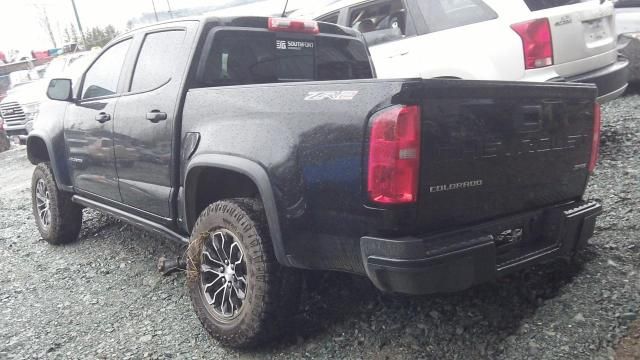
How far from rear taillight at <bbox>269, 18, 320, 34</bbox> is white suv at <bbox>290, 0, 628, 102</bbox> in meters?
1.70

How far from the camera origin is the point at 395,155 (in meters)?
2.09

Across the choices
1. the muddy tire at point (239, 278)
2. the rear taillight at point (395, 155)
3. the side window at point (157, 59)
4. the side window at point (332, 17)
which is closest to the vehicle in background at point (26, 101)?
the side window at point (332, 17)

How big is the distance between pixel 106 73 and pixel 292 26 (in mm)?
1662

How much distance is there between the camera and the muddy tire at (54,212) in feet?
15.9

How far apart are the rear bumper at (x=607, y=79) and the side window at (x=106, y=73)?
3714 mm

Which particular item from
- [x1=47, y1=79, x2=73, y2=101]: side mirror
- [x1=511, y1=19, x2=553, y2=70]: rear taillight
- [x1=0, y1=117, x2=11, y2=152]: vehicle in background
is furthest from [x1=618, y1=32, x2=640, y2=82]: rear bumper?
[x1=0, y1=117, x2=11, y2=152]: vehicle in background

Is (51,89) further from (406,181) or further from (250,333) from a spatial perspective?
(406,181)

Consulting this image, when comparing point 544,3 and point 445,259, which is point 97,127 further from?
point 544,3

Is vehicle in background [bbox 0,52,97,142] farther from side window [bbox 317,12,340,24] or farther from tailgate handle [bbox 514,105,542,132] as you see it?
tailgate handle [bbox 514,105,542,132]

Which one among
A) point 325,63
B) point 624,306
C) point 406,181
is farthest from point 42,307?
point 624,306

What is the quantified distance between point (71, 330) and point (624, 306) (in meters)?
3.26

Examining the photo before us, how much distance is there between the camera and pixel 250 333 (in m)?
2.65

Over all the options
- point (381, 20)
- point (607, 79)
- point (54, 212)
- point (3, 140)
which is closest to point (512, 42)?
point (607, 79)

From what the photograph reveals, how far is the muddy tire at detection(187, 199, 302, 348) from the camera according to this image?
2600 mm
